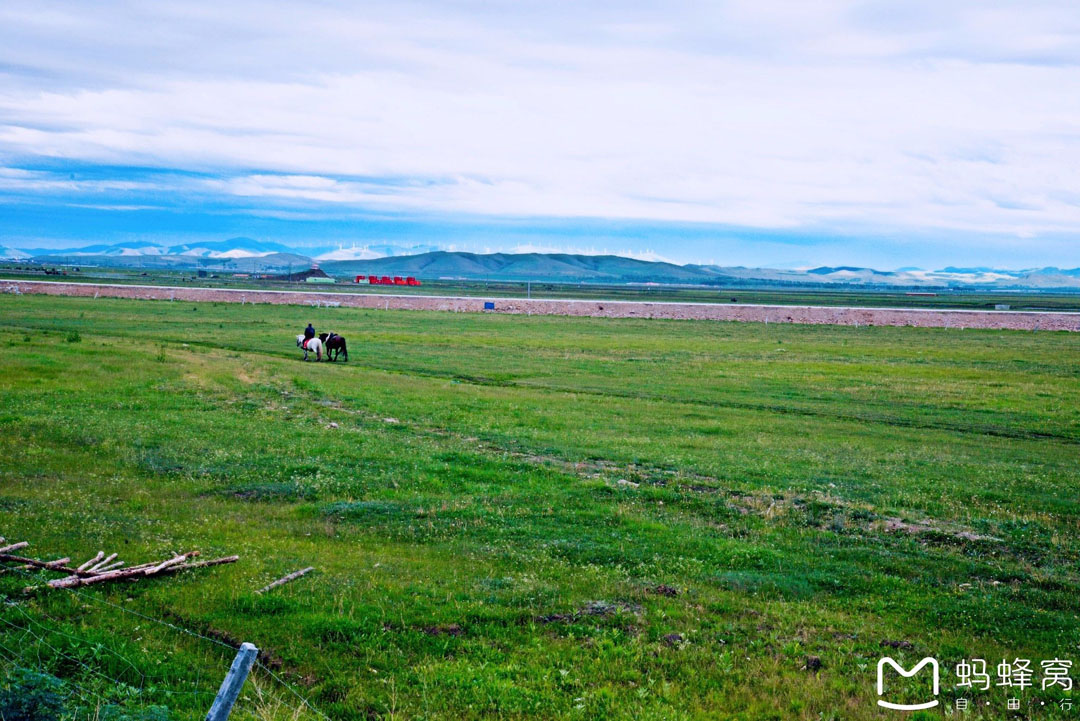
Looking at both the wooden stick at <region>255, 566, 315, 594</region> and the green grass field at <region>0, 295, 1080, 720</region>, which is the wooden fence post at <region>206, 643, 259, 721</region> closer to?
the green grass field at <region>0, 295, 1080, 720</region>

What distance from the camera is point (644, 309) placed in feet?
359

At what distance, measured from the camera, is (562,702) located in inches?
386

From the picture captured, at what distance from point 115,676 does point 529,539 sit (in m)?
7.91

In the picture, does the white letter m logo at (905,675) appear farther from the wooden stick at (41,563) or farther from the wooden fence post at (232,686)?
the wooden stick at (41,563)

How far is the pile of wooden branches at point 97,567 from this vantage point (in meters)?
12.1

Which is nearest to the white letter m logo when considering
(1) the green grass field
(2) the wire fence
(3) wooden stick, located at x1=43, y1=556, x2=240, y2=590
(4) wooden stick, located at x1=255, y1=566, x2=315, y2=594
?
(1) the green grass field

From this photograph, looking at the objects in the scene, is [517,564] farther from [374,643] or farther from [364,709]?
[364,709]

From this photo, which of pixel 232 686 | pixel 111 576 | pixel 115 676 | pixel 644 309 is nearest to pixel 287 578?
pixel 111 576

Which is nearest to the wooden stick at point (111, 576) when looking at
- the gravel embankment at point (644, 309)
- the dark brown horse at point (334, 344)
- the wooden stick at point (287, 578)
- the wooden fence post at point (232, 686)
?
the wooden stick at point (287, 578)

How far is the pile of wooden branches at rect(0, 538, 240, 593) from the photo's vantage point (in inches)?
475

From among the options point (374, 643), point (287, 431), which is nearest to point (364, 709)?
point (374, 643)

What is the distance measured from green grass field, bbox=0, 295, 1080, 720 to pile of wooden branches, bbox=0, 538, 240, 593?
22 cm

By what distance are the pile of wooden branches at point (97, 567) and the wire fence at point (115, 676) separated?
3.14ft

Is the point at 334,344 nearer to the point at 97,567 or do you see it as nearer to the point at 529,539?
the point at 529,539
